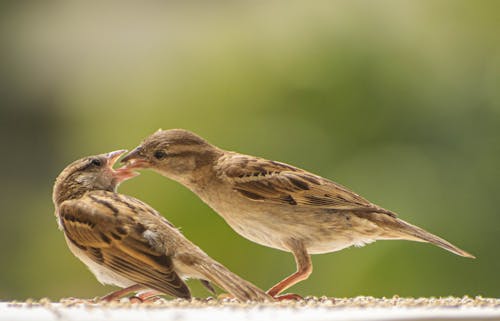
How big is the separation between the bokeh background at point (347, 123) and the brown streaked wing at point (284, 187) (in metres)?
1.55

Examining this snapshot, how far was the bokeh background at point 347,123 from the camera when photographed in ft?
17.7

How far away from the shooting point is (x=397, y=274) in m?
5.34

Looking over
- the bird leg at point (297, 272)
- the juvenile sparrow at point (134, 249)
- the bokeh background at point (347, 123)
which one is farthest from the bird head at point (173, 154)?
the bokeh background at point (347, 123)

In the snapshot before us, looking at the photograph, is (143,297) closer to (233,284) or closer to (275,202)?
(233,284)

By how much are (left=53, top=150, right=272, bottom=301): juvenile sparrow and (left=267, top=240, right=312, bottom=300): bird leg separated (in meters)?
0.38

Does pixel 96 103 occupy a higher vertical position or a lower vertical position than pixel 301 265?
higher

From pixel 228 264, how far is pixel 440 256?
1.23 m

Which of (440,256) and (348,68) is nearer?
(440,256)

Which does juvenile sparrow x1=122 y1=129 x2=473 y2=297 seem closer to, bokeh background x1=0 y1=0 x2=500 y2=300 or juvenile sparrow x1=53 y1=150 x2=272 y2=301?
juvenile sparrow x1=53 y1=150 x2=272 y2=301

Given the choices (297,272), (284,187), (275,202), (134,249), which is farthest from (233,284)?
(284,187)

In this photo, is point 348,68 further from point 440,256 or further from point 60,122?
point 60,122

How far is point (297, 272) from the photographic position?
3582mm

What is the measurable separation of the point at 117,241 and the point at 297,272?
0.77 metres

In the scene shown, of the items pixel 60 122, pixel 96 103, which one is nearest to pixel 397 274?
pixel 96 103
